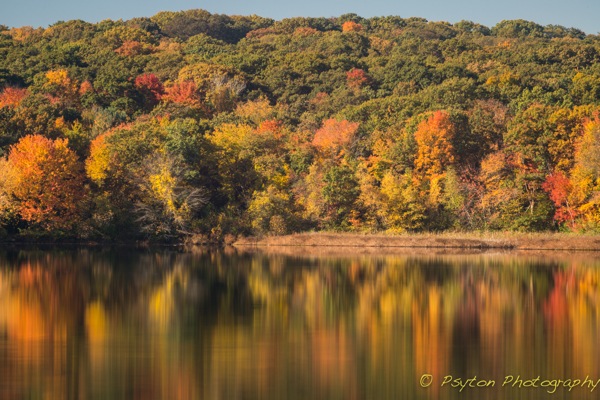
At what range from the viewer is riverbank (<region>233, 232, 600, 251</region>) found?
58.5 meters

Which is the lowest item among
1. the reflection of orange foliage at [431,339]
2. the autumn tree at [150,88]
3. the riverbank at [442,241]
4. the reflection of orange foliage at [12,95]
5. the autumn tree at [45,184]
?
the reflection of orange foliage at [431,339]

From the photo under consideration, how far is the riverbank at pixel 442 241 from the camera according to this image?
58531 millimetres

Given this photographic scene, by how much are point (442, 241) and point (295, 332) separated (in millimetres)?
36387

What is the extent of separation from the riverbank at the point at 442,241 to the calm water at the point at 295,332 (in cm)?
1481

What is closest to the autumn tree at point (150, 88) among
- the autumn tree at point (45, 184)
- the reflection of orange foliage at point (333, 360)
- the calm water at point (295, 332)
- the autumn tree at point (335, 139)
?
the autumn tree at point (335, 139)

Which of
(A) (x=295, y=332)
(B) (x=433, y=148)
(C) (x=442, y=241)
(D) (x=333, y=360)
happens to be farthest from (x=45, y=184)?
(D) (x=333, y=360)

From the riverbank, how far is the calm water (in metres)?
14.8

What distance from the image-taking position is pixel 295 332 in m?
24.9

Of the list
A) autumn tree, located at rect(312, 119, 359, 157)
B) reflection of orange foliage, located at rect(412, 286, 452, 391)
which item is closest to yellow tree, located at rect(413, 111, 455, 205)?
autumn tree, located at rect(312, 119, 359, 157)

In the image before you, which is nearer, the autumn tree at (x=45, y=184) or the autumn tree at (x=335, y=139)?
the autumn tree at (x=45, y=184)

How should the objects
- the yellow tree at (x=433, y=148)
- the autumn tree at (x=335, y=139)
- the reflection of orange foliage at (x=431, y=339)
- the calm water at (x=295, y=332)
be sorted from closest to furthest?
the calm water at (x=295, y=332)
the reflection of orange foliage at (x=431, y=339)
the yellow tree at (x=433, y=148)
the autumn tree at (x=335, y=139)

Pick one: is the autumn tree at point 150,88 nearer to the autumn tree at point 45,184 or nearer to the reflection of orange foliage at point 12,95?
the reflection of orange foliage at point 12,95

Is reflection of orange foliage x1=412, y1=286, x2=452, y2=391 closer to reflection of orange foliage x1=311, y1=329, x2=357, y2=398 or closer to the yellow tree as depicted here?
reflection of orange foliage x1=311, y1=329, x2=357, y2=398

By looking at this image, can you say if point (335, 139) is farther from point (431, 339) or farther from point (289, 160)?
point (431, 339)
